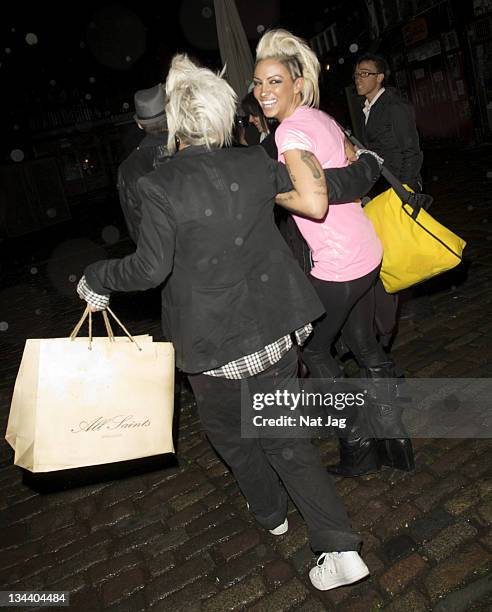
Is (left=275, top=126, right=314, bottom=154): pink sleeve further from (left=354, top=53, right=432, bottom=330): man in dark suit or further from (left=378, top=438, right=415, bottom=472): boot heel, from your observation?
(left=354, top=53, right=432, bottom=330): man in dark suit

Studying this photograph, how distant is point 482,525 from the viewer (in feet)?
8.27

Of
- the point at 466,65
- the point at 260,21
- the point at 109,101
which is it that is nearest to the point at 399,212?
the point at 466,65

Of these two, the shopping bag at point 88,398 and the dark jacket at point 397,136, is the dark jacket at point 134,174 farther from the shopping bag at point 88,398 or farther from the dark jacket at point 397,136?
the dark jacket at point 397,136

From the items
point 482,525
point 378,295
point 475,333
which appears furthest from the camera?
point 475,333

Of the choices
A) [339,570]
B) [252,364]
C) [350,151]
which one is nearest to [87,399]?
[252,364]

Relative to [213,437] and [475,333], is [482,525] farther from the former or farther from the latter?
[475,333]

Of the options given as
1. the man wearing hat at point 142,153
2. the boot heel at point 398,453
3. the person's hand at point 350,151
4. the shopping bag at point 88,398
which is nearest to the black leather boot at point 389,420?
the boot heel at point 398,453

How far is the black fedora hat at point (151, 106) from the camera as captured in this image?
2600 millimetres

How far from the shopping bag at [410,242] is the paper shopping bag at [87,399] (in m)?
1.37

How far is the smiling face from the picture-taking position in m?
2.41

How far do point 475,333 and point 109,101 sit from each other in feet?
97.6

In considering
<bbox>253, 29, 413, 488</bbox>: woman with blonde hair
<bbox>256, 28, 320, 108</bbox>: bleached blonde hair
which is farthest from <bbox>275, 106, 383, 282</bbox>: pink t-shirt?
<bbox>256, 28, 320, 108</bbox>: bleached blonde hair

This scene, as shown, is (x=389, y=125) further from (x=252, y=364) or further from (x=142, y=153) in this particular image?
(x=252, y=364)

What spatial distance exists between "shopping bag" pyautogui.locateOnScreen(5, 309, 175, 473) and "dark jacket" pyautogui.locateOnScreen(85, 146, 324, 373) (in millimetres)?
178
